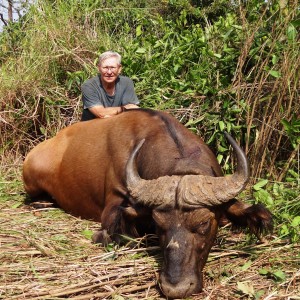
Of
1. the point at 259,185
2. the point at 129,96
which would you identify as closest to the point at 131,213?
the point at 259,185

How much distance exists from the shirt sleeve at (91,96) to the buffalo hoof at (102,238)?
8.07 ft

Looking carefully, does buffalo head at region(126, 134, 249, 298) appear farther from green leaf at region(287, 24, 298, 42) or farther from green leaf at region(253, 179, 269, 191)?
green leaf at region(287, 24, 298, 42)

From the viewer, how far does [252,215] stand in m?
4.25

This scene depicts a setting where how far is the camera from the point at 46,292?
367cm

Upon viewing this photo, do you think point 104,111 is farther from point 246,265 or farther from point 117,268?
point 246,265

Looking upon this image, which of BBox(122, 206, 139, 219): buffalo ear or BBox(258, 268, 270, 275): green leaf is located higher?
BBox(122, 206, 139, 219): buffalo ear

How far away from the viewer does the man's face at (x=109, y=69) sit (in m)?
6.95

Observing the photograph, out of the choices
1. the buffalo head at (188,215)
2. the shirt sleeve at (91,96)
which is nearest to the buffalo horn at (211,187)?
the buffalo head at (188,215)

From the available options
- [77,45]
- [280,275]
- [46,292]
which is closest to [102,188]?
[46,292]

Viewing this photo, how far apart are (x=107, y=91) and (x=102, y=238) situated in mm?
2834

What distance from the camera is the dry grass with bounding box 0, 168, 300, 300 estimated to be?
3.71 metres

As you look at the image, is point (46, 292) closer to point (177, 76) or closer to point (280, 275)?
point (280, 275)

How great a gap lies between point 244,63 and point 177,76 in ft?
4.68

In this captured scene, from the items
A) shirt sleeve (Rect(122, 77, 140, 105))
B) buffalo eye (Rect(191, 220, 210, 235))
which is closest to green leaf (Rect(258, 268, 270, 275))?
buffalo eye (Rect(191, 220, 210, 235))
